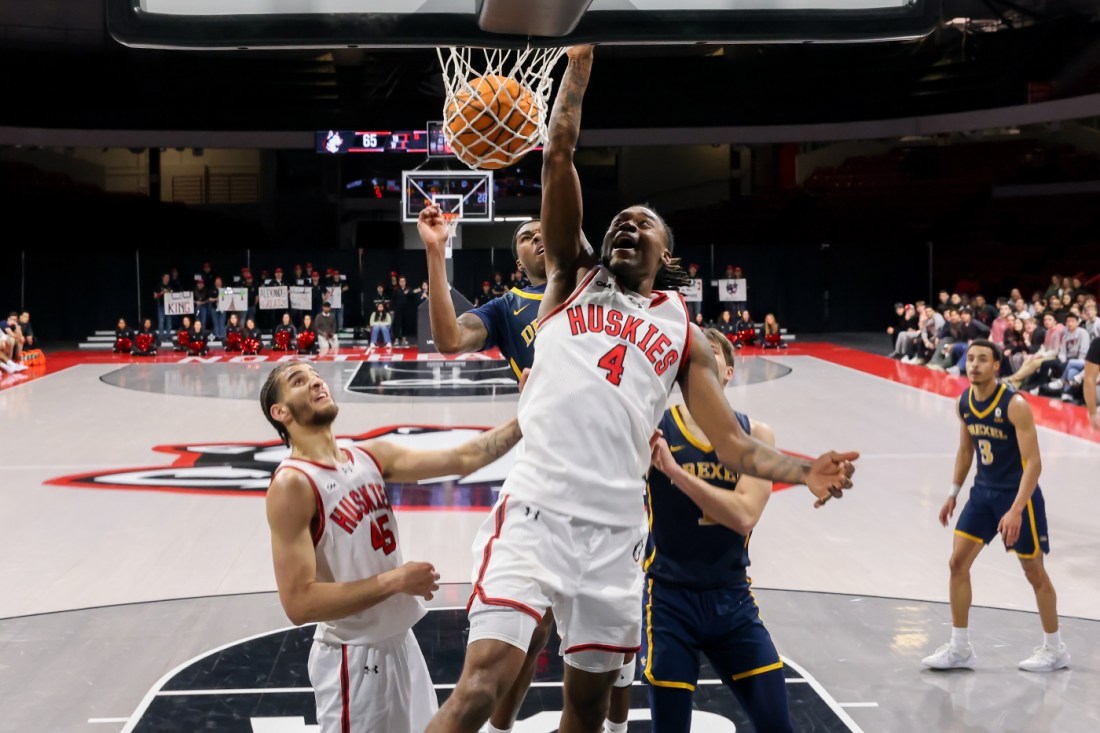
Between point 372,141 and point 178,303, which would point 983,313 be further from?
point 178,303

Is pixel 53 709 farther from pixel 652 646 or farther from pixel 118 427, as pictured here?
pixel 118 427

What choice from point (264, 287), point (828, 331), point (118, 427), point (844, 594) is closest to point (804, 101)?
point (828, 331)

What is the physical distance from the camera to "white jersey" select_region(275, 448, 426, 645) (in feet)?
11.9

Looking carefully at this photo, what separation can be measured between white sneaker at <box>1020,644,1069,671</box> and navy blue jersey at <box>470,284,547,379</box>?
3.01 m

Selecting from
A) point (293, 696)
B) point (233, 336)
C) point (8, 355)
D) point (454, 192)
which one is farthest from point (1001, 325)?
point (8, 355)

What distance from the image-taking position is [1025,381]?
1689 centimetres

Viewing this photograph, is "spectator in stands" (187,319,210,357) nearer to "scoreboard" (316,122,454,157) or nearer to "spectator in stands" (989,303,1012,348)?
"scoreboard" (316,122,454,157)

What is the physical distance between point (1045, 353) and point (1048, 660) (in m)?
12.3

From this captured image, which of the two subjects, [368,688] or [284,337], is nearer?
[368,688]

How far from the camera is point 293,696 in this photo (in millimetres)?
5496

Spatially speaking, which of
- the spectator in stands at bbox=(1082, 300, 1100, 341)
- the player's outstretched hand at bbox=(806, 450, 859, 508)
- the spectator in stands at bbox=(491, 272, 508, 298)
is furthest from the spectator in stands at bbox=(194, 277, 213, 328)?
the player's outstretched hand at bbox=(806, 450, 859, 508)

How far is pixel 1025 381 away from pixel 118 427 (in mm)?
12744

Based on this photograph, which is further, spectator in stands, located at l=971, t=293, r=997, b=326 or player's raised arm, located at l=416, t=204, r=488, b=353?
spectator in stands, located at l=971, t=293, r=997, b=326

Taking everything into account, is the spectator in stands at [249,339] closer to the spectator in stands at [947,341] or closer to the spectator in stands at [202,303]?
the spectator in stands at [202,303]
